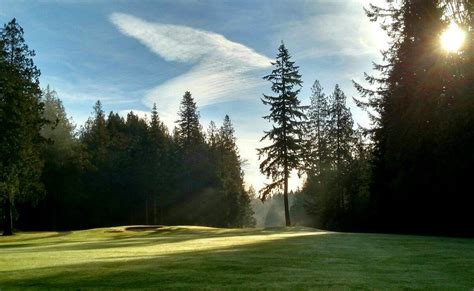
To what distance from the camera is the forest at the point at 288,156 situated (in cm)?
3177

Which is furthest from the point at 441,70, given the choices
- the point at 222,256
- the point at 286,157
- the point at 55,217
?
the point at 55,217

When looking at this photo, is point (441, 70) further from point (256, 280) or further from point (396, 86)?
point (256, 280)

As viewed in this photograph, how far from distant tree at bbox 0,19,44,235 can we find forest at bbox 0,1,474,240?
126 millimetres

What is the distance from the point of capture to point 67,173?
7244 centimetres

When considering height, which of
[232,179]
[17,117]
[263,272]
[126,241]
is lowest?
[126,241]

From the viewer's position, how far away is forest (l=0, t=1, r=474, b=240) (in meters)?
31.8

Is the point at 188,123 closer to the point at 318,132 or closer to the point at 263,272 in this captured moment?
the point at 318,132

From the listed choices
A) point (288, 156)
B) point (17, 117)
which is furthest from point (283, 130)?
point (17, 117)

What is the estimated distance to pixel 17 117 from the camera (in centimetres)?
3997

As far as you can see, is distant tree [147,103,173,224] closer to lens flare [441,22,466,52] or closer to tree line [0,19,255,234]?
tree line [0,19,255,234]

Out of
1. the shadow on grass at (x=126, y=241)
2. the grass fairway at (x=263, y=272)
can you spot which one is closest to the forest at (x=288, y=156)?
the shadow on grass at (x=126, y=241)

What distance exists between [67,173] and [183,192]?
2125 centimetres

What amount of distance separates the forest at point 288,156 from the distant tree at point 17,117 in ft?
0.41

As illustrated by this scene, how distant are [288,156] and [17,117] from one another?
27.5 meters
